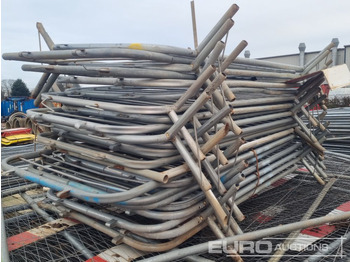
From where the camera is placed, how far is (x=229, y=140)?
2.31m

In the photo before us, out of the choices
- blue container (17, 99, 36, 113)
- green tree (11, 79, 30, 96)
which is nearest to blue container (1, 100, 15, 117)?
blue container (17, 99, 36, 113)

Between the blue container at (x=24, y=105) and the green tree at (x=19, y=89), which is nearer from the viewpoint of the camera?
the blue container at (x=24, y=105)

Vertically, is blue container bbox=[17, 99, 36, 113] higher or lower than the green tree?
lower

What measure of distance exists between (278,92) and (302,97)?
0.43 meters

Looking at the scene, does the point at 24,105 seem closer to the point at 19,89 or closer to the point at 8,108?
the point at 8,108

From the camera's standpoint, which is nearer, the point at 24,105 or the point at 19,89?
the point at 24,105

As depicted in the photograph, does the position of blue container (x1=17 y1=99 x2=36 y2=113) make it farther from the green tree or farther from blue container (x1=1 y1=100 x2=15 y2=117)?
the green tree

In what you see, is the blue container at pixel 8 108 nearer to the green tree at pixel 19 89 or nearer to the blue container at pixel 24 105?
the blue container at pixel 24 105

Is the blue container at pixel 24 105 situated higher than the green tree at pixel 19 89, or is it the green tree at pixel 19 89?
the green tree at pixel 19 89

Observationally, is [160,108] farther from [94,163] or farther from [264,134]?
[264,134]

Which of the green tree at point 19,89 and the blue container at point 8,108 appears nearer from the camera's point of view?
the blue container at point 8,108

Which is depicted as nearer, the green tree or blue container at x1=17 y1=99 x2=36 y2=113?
blue container at x1=17 y1=99 x2=36 y2=113

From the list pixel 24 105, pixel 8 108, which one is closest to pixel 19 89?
pixel 8 108

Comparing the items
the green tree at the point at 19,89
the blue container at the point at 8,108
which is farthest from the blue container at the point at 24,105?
the green tree at the point at 19,89
